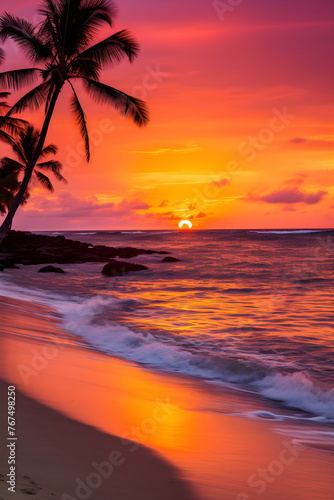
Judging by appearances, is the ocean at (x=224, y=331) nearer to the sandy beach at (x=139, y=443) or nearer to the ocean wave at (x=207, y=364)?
the ocean wave at (x=207, y=364)

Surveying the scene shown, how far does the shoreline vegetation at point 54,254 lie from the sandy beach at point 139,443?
65.0 ft

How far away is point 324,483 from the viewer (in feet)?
11.0

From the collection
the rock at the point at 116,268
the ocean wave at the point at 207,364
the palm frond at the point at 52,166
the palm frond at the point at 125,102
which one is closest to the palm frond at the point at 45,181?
the palm frond at the point at 52,166

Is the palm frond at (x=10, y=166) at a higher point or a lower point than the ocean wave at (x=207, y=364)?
higher

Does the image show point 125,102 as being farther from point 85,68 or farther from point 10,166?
point 10,166

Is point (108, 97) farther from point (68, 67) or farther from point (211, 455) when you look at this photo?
point (211, 455)

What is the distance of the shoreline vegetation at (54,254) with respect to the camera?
86.4 ft

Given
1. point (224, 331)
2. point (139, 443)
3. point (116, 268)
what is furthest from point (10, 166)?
point (139, 443)

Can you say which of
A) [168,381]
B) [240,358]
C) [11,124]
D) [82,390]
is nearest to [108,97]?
[11,124]

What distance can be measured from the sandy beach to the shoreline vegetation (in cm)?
1980

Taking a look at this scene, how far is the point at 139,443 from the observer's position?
350 cm

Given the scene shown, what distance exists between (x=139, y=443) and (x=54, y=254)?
31.3 m

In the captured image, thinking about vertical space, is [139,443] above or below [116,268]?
below

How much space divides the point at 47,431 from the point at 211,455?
3.85 ft
